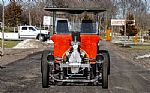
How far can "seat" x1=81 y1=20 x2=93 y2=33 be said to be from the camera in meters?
13.6

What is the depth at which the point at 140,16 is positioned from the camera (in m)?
97.1

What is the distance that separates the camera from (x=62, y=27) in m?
13.8

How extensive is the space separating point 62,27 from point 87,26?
853 mm

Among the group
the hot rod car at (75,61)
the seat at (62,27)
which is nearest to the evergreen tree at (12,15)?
the seat at (62,27)

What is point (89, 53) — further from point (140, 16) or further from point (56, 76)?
point (140, 16)

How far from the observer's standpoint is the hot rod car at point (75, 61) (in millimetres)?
12375

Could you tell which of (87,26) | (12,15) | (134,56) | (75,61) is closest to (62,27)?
(87,26)

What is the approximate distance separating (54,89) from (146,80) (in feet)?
14.7

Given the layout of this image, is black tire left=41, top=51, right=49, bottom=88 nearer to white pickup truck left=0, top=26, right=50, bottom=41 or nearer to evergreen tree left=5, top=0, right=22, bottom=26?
white pickup truck left=0, top=26, right=50, bottom=41

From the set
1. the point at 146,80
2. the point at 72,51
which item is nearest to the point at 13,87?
the point at 72,51

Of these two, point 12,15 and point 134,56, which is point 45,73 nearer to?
point 134,56

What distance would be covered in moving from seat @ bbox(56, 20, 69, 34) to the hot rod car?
0.54 m

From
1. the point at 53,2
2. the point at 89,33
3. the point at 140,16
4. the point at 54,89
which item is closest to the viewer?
the point at 54,89

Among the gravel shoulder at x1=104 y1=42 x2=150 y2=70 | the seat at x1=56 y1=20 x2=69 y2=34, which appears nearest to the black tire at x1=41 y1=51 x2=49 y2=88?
the seat at x1=56 y1=20 x2=69 y2=34
